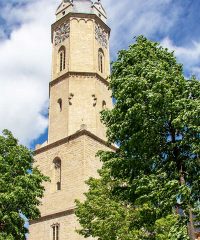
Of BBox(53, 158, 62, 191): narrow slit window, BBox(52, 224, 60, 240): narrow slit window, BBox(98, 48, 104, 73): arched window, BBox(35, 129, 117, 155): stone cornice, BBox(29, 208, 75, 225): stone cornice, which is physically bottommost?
BBox(52, 224, 60, 240): narrow slit window

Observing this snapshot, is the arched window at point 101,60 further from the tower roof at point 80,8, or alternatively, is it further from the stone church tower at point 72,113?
the tower roof at point 80,8

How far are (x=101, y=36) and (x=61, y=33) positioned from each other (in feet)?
12.9

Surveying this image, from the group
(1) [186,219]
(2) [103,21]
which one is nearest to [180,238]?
(1) [186,219]

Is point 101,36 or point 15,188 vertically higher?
point 101,36

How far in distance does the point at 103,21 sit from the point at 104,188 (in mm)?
23896

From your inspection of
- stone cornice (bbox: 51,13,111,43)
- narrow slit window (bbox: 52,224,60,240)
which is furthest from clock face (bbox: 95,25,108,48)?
narrow slit window (bbox: 52,224,60,240)

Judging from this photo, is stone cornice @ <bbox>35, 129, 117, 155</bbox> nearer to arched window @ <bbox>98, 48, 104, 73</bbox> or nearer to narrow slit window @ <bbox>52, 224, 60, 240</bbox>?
narrow slit window @ <bbox>52, 224, 60, 240</bbox>

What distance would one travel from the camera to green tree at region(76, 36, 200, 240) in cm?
1378

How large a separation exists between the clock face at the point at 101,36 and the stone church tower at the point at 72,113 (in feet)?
0.32

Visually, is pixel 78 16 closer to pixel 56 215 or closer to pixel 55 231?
pixel 56 215

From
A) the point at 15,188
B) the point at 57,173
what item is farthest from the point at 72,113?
the point at 15,188

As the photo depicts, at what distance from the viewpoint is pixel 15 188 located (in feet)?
64.9

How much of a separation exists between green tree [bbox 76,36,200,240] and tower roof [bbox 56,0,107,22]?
2651 cm

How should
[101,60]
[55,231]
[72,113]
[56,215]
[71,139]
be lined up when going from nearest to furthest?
[55,231]
[56,215]
[71,139]
[72,113]
[101,60]
